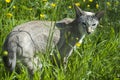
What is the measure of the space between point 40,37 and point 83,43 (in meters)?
0.78

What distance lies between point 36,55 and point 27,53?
6.5 inches

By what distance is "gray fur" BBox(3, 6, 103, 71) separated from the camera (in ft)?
14.1

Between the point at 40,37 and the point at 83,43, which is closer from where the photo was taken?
the point at 40,37

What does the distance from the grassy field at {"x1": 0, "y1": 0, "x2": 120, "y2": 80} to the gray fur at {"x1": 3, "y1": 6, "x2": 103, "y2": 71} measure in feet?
0.44

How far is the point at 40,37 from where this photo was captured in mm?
4730

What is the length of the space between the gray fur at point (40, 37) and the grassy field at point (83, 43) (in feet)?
0.44

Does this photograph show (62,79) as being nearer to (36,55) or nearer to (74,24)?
(36,55)

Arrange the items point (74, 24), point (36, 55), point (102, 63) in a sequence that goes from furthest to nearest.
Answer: point (74, 24)
point (102, 63)
point (36, 55)

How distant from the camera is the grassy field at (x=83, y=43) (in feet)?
14.0

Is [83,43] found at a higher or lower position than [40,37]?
lower

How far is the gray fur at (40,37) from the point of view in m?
4.30

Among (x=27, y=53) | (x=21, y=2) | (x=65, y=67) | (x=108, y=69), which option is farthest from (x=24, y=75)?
(x=21, y=2)

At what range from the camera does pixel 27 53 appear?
14.3 ft

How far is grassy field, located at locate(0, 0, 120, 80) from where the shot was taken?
427 centimetres
